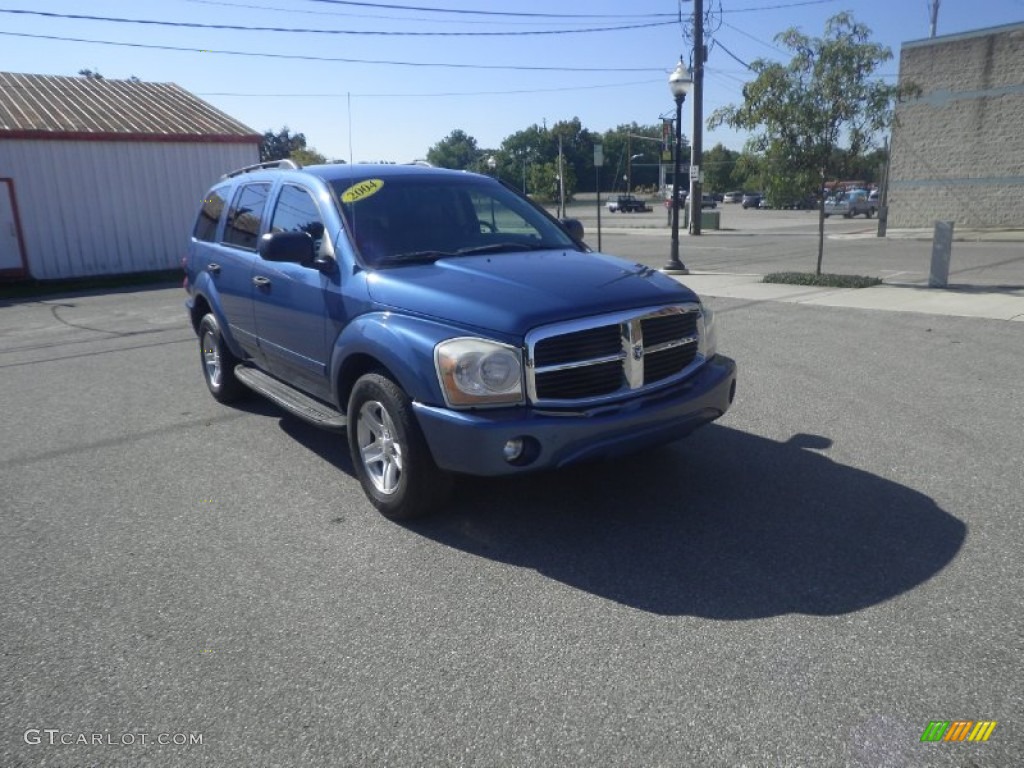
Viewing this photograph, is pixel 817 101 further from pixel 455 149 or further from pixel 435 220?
pixel 455 149

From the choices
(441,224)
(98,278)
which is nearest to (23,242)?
(98,278)

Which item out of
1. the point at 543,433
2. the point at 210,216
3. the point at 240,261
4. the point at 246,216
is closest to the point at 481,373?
the point at 543,433

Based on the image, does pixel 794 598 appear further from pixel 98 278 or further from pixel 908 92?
pixel 98 278

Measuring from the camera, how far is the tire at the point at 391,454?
4113mm

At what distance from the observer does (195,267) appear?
7113mm

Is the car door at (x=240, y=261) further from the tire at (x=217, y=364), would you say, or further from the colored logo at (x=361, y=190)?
the colored logo at (x=361, y=190)

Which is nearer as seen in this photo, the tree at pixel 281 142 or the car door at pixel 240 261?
the car door at pixel 240 261

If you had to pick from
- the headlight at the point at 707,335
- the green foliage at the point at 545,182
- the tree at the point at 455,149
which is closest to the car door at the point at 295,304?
the headlight at the point at 707,335

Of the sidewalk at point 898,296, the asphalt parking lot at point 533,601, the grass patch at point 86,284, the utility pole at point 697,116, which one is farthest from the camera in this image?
the utility pole at point 697,116

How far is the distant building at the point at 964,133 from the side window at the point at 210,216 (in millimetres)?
29807

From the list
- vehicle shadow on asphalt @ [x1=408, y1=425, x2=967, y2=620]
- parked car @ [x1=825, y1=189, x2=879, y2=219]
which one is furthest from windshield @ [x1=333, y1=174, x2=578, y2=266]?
parked car @ [x1=825, y1=189, x2=879, y2=219]

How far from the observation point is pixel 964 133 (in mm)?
31172

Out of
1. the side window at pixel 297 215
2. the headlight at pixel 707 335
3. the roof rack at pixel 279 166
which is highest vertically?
the roof rack at pixel 279 166

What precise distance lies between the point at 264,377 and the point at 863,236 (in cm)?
2894
